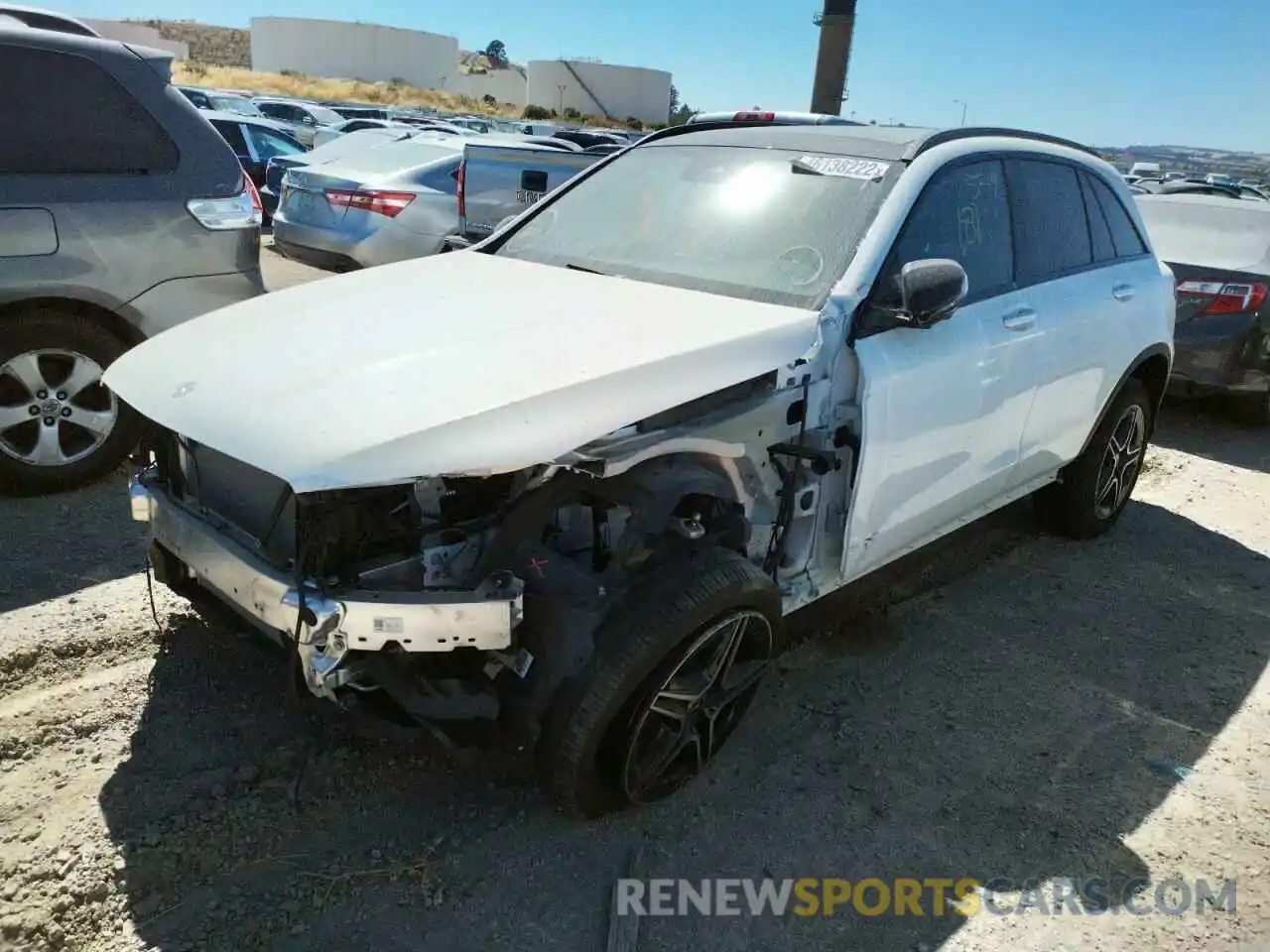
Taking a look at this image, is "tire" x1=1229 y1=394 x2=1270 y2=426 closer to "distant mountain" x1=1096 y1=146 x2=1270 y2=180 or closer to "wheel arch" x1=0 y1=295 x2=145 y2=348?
"wheel arch" x1=0 y1=295 x2=145 y2=348

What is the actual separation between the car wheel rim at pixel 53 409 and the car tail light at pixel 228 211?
2.77ft

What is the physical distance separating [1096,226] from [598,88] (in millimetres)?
77799

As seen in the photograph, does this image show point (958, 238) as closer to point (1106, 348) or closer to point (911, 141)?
point (911, 141)

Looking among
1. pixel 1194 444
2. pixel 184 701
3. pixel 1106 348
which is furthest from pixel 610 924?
pixel 1194 444

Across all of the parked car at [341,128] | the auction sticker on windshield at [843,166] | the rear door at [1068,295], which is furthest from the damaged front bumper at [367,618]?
the parked car at [341,128]

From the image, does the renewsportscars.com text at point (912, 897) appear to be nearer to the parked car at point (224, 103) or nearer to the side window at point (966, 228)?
the side window at point (966, 228)

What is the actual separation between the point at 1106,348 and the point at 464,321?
2975 mm

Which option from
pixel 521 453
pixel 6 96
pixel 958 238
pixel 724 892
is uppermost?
pixel 6 96

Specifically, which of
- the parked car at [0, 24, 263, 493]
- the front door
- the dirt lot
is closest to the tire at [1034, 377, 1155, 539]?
the dirt lot

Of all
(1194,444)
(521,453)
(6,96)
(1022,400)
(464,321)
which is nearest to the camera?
(521,453)

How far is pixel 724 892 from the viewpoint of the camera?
2.56 meters

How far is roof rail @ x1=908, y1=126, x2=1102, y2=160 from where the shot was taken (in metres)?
3.43

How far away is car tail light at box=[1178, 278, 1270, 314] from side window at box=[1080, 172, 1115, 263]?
3109mm

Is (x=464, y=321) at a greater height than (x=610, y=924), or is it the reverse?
(x=464, y=321)
